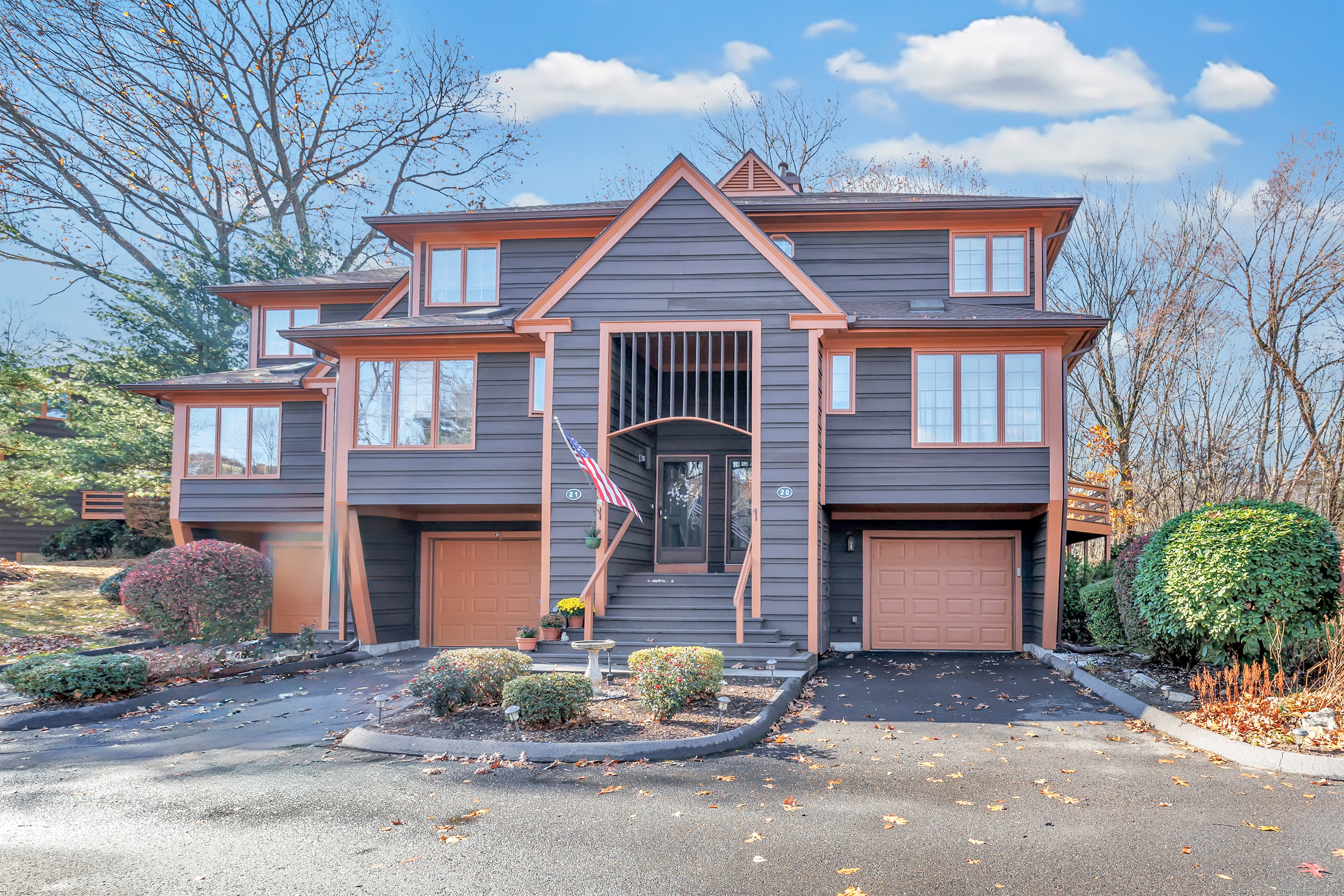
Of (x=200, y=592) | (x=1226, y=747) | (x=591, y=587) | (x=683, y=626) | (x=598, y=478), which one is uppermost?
(x=598, y=478)

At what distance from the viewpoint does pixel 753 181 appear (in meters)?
18.1

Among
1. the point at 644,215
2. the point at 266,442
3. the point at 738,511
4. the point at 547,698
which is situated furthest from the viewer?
the point at 266,442

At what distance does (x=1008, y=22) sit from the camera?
75.3 ft

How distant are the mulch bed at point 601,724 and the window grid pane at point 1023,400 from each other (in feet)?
22.5

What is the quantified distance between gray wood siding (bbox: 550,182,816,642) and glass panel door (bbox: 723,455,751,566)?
2.85 meters

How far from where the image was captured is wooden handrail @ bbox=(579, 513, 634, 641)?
1269 centimetres

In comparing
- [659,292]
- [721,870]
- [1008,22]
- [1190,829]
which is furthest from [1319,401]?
[721,870]

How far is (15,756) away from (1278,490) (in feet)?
83.3

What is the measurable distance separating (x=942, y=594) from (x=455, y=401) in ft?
29.7

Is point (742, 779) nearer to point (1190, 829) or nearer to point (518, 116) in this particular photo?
point (1190, 829)

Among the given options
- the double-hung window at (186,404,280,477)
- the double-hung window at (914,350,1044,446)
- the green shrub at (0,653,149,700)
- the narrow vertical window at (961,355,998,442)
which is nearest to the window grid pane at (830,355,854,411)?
the double-hung window at (914,350,1044,446)

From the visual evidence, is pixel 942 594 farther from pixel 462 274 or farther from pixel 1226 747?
pixel 462 274

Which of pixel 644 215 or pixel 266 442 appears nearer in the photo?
pixel 644 215

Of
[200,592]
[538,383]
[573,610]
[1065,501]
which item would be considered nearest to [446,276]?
[538,383]
